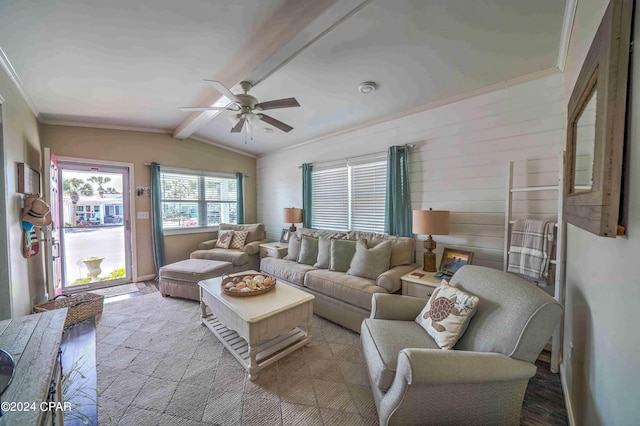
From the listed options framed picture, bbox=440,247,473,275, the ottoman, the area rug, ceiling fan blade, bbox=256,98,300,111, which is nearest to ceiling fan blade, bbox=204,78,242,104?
ceiling fan blade, bbox=256,98,300,111

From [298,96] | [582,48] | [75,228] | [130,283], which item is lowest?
[130,283]

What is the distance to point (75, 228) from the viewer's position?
12.3 feet

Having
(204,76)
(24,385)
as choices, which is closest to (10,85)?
(204,76)

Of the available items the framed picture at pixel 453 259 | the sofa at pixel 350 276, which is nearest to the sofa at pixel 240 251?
the sofa at pixel 350 276

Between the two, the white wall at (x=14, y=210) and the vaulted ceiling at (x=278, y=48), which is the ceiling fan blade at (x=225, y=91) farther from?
the white wall at (x=14, y=210)

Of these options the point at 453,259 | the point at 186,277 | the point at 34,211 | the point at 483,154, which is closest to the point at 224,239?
the point at 186,277

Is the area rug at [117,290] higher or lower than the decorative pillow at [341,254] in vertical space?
lower

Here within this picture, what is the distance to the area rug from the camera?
364 cm

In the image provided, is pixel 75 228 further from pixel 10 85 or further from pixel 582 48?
pixel 582 48

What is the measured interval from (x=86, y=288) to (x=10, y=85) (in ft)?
9.89

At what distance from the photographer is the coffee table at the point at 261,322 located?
73.9 inches

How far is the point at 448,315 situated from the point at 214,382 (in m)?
1.80

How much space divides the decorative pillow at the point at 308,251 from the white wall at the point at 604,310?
8.47ft

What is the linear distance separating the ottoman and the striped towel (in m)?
3.53
